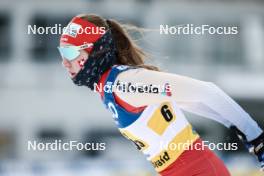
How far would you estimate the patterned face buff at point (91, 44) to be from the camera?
3229 millimetres

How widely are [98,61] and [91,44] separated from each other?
94 millimetres

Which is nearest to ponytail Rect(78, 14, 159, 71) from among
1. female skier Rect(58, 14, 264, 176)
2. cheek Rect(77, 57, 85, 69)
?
female skier Rect(58, 14, 264, 176)

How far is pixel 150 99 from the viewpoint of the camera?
3.00 meters

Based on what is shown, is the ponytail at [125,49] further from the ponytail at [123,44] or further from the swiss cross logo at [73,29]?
the swiss cross logo at [73,29]

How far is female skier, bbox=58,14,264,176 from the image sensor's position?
2.78 metres

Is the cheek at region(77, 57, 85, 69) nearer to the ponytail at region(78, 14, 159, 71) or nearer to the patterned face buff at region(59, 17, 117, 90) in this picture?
the patterned face buff at region(59, 17, 117, 90)

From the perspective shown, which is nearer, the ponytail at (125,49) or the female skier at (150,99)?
the female skier at (150,99)

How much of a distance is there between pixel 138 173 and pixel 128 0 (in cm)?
937

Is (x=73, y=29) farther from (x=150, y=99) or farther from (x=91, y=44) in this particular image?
(x=150, y=99)

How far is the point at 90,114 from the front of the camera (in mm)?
15984

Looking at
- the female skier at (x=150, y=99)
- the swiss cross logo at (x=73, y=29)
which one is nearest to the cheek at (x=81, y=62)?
the female skier at (x=150, y=99)

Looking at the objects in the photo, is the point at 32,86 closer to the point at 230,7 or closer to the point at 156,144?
the point at 230,7

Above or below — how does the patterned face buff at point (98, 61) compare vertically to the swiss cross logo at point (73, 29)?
below

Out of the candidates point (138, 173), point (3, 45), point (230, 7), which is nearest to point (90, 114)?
point (3, 45)
